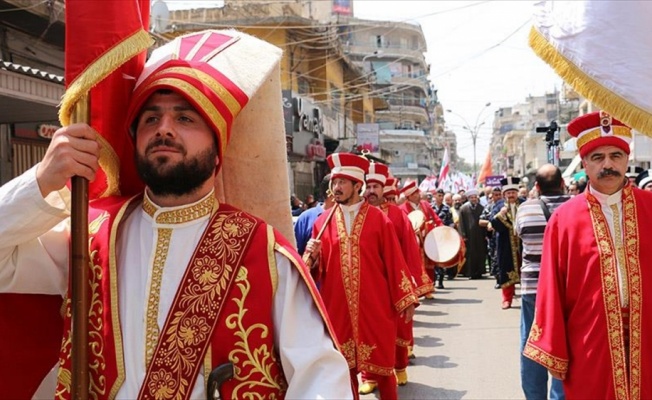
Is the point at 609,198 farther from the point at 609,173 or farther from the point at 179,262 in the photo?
the point at 179,262

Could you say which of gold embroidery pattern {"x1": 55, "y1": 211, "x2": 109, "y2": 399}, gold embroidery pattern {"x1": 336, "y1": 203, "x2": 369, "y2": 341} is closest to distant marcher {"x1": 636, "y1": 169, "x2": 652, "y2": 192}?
gold embroidery pattern {"x1": 336, "y1": 203, "x2": 369, "y2": 341}

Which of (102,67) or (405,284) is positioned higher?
(102,67)

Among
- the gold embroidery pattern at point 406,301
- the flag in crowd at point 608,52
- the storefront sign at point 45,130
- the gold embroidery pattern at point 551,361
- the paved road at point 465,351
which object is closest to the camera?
the flag in crowd at point 608,52

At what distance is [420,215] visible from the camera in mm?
12547

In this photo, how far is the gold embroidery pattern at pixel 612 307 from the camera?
394cm

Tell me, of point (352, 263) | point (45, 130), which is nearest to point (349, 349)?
point (352, 263)

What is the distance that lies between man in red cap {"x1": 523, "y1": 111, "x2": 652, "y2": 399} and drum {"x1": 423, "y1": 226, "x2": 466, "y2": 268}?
7.22 m

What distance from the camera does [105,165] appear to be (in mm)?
2350

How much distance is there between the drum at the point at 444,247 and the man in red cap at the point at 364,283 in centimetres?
530

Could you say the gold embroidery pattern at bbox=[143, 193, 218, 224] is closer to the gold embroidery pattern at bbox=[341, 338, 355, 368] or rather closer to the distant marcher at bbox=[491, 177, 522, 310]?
the gold embroidery pattern at bbox=[341, 338, 355, 368]

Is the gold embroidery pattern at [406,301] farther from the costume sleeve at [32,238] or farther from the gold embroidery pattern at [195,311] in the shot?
the costume sleeve at [32,238]

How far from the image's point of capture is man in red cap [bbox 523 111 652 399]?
156 inches

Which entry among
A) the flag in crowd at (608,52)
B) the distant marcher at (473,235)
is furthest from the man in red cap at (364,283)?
the distant marcher at (473,235)

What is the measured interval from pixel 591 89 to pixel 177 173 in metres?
1.47
